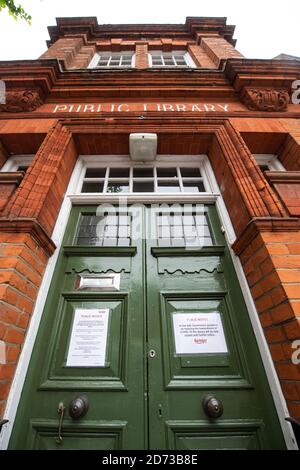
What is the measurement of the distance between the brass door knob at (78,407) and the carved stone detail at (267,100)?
14.0ft

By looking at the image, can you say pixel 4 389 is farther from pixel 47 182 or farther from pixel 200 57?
pixel 200 57

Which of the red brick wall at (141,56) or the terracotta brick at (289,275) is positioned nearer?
the terracotta brick at (289,275)

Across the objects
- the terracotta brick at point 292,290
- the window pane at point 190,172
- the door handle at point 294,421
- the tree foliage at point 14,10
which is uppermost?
the tree foliage at point 14,10

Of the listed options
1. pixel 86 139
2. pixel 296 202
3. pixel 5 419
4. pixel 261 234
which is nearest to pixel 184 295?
pixel 261 234

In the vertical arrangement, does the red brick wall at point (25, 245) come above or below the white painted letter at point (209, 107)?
below

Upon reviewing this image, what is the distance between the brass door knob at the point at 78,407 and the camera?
1.57 metres

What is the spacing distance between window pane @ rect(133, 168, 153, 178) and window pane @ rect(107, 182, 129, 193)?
276 mm

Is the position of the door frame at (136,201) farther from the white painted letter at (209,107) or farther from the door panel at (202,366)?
the white painted letter at (209,107)

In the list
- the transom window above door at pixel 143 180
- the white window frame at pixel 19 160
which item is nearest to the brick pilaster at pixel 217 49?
the transom window above door at pixel 143 180

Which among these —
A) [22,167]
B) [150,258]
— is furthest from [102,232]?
[22,167]

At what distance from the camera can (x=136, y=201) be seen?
9.41 ft

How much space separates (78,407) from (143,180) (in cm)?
265

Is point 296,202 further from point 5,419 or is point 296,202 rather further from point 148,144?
point 5,419

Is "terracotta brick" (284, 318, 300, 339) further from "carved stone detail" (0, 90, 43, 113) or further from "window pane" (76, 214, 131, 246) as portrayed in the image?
"carved stone detail" (0, 90, 43, 113)
